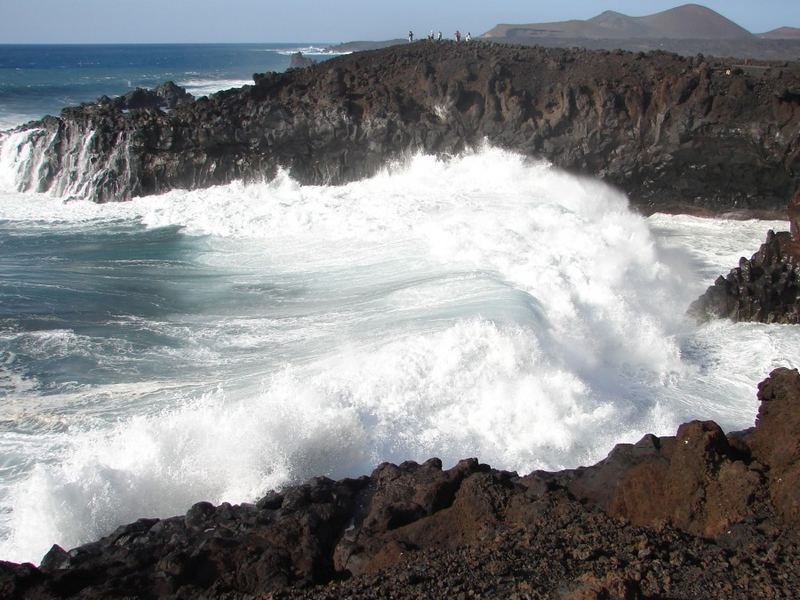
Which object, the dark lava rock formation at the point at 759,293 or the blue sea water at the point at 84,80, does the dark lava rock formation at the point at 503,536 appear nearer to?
the dark lava rock formation at the point at 759,293

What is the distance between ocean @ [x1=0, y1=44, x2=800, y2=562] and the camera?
25.7 ft

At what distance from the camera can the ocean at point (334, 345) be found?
25.7ft

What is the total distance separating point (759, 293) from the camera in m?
12.9

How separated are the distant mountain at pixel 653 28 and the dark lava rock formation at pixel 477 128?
54260 mm

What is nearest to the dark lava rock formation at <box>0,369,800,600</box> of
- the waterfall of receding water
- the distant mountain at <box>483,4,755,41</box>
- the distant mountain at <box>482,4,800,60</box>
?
the waterfall of receding water

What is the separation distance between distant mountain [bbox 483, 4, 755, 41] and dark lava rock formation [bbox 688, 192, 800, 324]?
63540 mm

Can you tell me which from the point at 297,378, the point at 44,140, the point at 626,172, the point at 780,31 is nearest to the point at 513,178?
the point at 626,172

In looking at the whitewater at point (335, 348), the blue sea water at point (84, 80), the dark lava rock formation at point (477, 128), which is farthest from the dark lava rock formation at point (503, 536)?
the blue sea water at point (84, 80)

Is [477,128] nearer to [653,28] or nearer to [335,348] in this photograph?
[335,348]

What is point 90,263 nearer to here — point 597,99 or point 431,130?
point 431,130

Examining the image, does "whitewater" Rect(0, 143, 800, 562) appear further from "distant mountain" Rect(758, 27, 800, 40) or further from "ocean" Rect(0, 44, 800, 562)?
"distant mountain" Rect(758, 27, 800, 40)

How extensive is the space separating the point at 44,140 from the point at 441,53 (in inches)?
524

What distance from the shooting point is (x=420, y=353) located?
984 centimetres

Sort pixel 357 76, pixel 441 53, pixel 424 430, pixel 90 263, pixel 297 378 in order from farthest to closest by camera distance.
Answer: pixel 441 53 → pixel 357 76 → pixel 90 263 → pixel 297 378 → pixel 424 430
